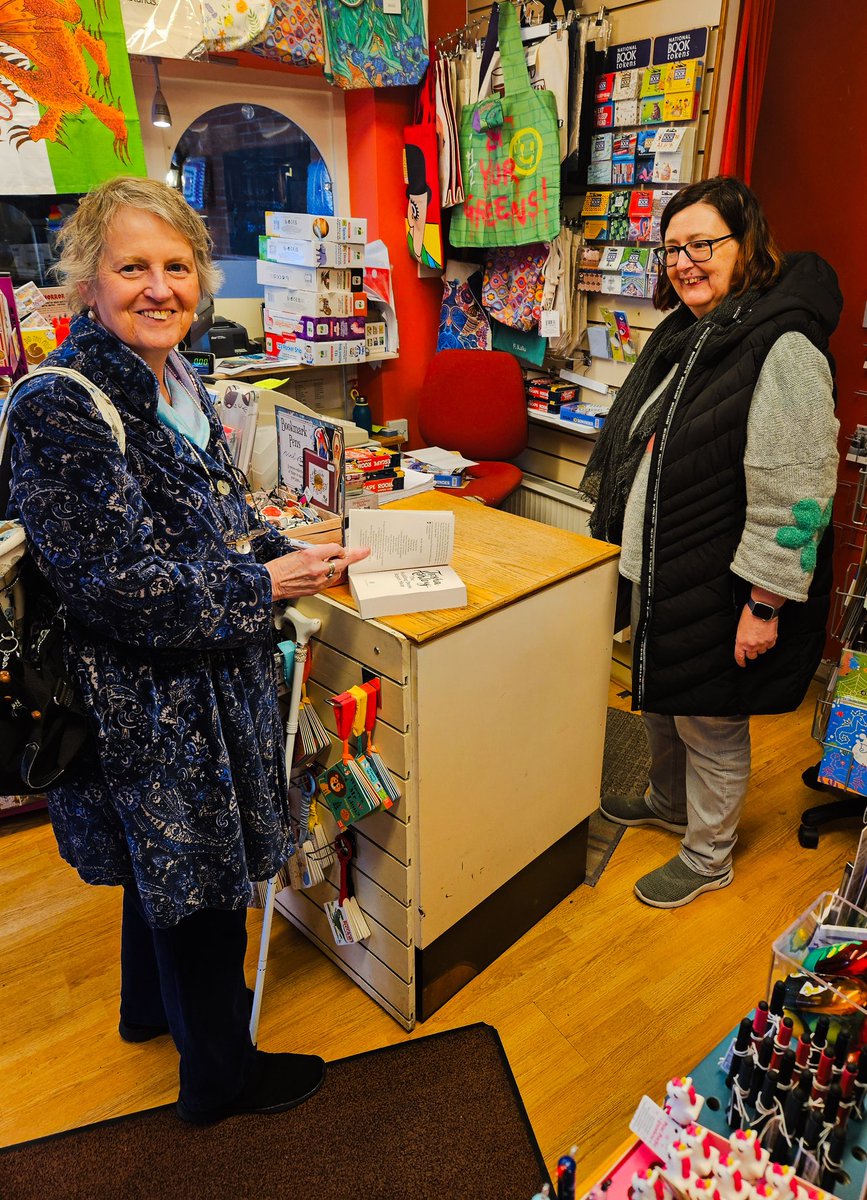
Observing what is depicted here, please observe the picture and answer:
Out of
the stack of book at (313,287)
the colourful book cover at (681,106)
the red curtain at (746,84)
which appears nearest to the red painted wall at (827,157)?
the red curtain at (746,84)

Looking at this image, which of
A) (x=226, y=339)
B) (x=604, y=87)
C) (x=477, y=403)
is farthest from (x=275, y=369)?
(x=604, y=87)

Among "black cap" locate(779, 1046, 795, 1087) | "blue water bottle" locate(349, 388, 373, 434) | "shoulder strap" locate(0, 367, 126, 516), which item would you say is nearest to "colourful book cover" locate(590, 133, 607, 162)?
"blue water bottle" locate(349, 388, 373, 434)

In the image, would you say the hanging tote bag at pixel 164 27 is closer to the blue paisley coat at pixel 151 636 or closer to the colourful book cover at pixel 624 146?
the colourful book cover at pixel 624 146

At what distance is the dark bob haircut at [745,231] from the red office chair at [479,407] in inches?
67.7

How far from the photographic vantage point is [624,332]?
346 centimetres

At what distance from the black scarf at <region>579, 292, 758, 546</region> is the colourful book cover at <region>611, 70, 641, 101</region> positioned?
1393 mm

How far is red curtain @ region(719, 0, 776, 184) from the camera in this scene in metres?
2.80

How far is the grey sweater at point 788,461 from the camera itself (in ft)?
5.94

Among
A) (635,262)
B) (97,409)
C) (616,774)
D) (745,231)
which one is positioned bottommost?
(616,774)

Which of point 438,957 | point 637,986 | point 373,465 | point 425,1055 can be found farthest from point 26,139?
point 637,986

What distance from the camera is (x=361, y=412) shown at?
3906 millimetres

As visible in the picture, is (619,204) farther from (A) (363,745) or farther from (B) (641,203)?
(A) (363,745)

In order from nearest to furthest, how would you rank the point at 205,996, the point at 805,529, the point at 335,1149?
the point at 205,996 < the point at 335,1149 < the point at 805,529

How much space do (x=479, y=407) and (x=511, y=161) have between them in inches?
38.4
